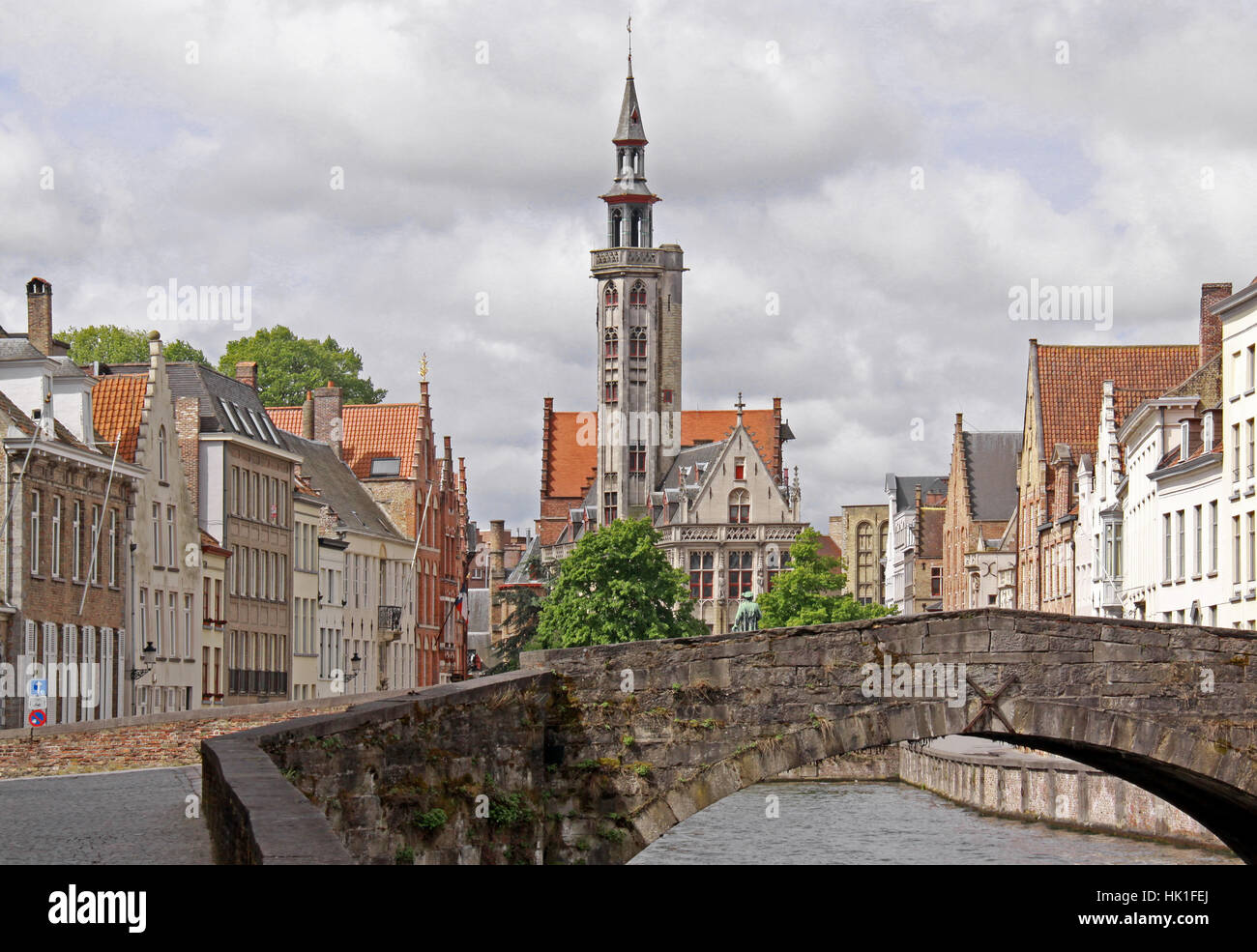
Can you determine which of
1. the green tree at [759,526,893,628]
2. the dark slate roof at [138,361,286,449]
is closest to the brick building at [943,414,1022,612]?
the green tree at [759,526,893,628]

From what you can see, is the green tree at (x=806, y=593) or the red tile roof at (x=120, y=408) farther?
the green tree at (x=806, y=593)

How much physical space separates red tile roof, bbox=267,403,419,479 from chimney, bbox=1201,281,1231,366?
30086 mm

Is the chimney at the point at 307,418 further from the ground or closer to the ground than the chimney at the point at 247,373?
closer to the ground

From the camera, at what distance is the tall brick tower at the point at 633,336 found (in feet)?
430

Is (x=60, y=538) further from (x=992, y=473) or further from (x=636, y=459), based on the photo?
(x=636, y=459)

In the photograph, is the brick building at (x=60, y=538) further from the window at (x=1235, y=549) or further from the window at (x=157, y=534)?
the window at (x=1235, y=549)

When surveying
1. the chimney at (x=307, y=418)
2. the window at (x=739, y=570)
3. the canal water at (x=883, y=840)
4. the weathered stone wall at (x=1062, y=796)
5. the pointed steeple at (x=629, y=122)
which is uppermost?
the pointed steeple at (x=629, y=122)

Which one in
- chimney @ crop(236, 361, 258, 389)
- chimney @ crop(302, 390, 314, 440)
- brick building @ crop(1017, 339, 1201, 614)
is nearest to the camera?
chimney @ crop(236, 361, 258, 389)

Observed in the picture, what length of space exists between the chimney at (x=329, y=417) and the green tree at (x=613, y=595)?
9.43 m

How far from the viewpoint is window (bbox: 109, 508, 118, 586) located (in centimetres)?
4866

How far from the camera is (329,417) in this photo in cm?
8162

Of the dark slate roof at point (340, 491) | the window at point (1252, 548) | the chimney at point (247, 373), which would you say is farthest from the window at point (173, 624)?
the window at point (1252, 548)

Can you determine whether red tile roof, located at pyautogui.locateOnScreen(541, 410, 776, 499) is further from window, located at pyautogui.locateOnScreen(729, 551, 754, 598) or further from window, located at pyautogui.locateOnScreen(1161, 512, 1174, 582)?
window, located at pyautogui.locateOnScreen(1161, 512, 1174, 582)

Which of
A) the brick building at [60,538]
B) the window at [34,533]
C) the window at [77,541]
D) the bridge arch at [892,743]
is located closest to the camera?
the bridge arch at [892,743]
